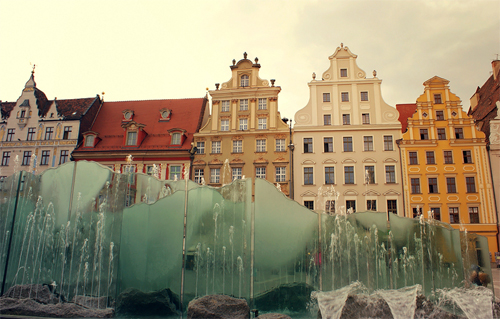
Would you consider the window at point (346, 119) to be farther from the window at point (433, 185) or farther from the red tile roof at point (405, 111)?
the window at point (433, 185)

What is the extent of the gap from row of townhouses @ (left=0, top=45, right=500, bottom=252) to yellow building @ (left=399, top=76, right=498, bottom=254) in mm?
67

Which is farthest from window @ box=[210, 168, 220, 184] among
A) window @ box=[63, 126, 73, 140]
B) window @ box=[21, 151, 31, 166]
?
window @ box=[21, 151, 31, 166]

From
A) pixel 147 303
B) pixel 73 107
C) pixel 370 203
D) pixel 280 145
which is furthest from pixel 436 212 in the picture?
pixel 73 107

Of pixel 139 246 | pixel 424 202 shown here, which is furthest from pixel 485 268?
pixel 424 202

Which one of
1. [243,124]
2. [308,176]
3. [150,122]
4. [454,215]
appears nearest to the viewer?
[454,215]

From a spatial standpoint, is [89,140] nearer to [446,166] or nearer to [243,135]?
[243,135]

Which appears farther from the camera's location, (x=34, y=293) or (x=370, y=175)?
(x=370, y=175)

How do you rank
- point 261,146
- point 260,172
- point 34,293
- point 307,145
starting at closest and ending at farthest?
1. point 34,293
2. point 260,172
3. point 307,145
4. point 261,146

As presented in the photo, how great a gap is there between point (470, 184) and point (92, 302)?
2483 cm

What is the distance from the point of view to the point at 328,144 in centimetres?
2750

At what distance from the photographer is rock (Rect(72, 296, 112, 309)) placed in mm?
9109

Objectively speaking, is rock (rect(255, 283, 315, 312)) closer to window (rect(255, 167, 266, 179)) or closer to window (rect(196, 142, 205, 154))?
window (rect(255, 167, 266, 179))

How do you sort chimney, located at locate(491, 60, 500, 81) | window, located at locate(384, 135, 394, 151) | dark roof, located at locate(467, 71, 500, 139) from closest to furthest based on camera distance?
1. window, located at locate(384, 135, 394, 151)
2. dark roof, located at locate(467, 71, 500, 139)
3. chimney, located at locate(491, 60, 500, 81)

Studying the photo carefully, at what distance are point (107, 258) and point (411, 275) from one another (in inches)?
300
